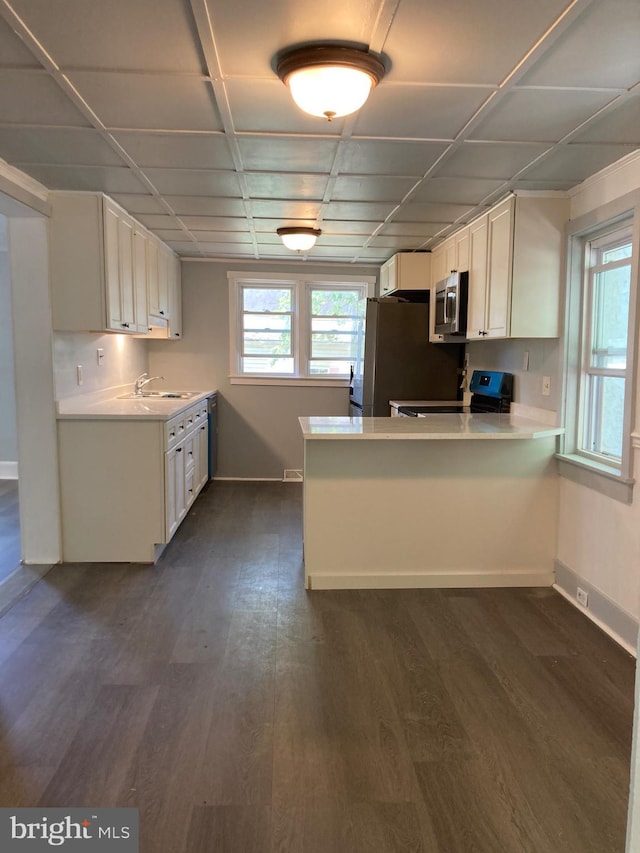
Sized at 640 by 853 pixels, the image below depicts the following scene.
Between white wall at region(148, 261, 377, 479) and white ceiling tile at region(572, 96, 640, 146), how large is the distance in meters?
3.74

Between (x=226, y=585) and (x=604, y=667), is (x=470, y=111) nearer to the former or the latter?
(x=604, y=667)

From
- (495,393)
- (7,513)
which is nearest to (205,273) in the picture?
(7,513)

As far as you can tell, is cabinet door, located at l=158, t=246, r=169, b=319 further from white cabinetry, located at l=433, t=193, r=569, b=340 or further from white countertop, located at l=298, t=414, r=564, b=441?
white cabinetry, located at l=433, t=193, r=569, b=340

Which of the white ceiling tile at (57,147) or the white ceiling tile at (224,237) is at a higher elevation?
the white ceiling tile at (224,237)

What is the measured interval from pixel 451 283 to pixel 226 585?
2600 millimetres

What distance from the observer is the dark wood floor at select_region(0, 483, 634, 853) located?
68.0 inches

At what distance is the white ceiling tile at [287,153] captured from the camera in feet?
8.60

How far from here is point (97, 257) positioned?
360cm

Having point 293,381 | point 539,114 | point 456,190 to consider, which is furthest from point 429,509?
point 293,381

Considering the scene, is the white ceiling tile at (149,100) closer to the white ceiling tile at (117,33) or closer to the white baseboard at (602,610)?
the white ceiling tile at (117,33)

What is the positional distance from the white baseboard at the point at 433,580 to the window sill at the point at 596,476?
64 cm

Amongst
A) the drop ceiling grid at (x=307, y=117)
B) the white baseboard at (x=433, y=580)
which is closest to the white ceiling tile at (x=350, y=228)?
the drop ceiling grid at (x=307, y=117)

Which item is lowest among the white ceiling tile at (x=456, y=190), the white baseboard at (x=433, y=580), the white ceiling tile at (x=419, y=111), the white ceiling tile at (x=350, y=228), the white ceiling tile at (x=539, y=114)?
the white baseboard at (x=433, y=580)

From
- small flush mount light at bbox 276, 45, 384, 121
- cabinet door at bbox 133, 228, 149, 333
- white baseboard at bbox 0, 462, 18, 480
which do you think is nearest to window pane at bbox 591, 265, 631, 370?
small flush mount light at bbox 276, 45, 384, 121
